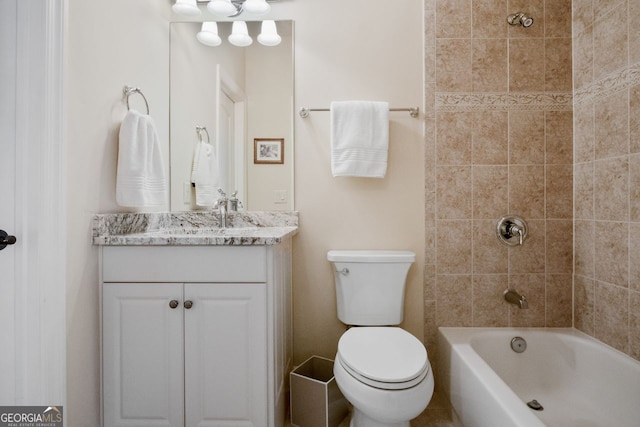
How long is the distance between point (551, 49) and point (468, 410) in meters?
1.75

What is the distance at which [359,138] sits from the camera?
1653 mm

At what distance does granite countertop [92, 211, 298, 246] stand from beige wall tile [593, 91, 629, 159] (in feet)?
4.70

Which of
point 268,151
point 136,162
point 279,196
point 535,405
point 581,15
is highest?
point 581,15

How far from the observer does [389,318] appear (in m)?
1.58

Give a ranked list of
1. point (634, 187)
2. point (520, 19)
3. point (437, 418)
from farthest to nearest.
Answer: point (520, 19) → point (437, 418) → point (634, 187)

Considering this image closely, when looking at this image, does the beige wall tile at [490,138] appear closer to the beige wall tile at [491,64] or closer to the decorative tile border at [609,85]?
the beige wall tile at [491,64]

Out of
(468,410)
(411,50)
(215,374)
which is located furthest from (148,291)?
(411,50)

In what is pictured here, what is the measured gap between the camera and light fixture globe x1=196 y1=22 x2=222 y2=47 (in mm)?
1784

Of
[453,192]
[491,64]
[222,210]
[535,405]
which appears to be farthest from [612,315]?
[222,210]

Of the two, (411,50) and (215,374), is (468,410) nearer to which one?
(215,374)

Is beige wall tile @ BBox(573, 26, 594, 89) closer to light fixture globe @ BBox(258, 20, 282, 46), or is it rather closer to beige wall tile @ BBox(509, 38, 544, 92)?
beige wall tile @ BBox(509, 38, 544, 92)

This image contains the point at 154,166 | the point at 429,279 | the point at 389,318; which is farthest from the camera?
the point at 429,279

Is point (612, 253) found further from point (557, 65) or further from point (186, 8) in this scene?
point (186, 8)

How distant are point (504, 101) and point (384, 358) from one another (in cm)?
140
